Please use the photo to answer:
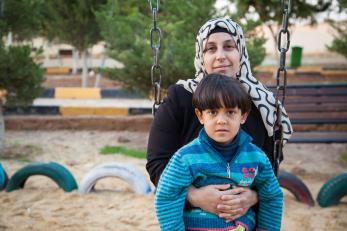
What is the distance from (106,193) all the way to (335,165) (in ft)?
9.60

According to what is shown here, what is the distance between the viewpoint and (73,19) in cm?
919

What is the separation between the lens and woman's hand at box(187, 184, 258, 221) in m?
1.53

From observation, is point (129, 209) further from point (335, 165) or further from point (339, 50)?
point (339, 50)

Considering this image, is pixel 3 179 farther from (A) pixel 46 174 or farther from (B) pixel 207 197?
(B) pixel 207 197

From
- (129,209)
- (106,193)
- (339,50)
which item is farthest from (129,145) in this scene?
(339,50)

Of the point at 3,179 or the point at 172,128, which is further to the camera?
the point at 3,179

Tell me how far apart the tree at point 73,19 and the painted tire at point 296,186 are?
6.34m

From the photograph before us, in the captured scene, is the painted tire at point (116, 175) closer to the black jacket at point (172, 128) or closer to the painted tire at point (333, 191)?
the painted tire at point (333, 191)

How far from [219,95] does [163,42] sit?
A: 16.2 feet

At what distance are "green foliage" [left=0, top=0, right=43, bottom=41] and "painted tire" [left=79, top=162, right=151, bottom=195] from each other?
240 cm

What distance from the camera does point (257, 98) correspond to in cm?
174

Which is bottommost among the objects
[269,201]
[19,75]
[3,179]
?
[3,179]

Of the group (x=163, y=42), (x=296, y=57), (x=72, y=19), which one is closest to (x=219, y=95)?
(x=163, y=42)

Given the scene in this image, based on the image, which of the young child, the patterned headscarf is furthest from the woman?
the young child
